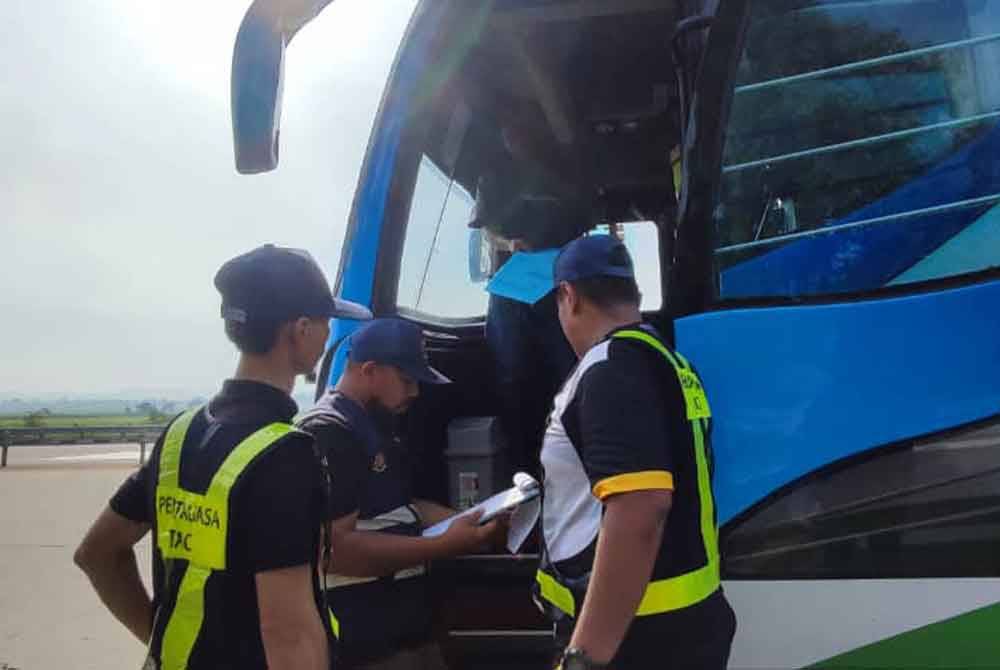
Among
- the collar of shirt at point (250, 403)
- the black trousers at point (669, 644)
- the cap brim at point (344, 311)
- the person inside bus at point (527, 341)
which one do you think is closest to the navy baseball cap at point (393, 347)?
the cap brim at point (344, 311)

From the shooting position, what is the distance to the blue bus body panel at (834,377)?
2004 mm

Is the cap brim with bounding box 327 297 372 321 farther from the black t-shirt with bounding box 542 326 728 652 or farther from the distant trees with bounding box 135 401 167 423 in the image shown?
the distant trees with bounding box 135 401 167 423

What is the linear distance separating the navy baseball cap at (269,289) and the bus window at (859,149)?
1.11 metres

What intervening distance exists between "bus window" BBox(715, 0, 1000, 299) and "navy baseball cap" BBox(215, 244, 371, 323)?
1106mm

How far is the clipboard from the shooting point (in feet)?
7.49

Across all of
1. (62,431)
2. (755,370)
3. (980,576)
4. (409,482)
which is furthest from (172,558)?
(62,431)

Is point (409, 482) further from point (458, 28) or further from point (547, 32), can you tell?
point (547, 32)

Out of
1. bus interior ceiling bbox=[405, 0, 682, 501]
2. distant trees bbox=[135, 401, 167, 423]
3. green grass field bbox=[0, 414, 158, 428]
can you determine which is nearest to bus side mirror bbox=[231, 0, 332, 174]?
bus interior ceiling bbox=[405, 0, 682, 501]

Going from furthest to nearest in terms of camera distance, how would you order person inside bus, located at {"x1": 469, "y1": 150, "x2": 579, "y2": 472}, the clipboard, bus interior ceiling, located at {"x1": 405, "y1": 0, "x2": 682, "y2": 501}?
bus interior ceiling, located at {"x1": 405, "y1": 0, "x2": 682, "y2": 501}, person inside bus, located at {"x1": 469, "y1": 150, "x2": 579, "y2": 472}, the clipboard

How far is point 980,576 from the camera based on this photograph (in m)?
2.00

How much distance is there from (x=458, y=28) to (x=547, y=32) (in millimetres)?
779

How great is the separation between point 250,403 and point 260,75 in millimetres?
1311

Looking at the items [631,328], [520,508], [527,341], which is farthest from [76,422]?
[631,328]

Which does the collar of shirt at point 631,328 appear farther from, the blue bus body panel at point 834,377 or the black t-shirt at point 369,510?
the black t-shirt at point 369,510
